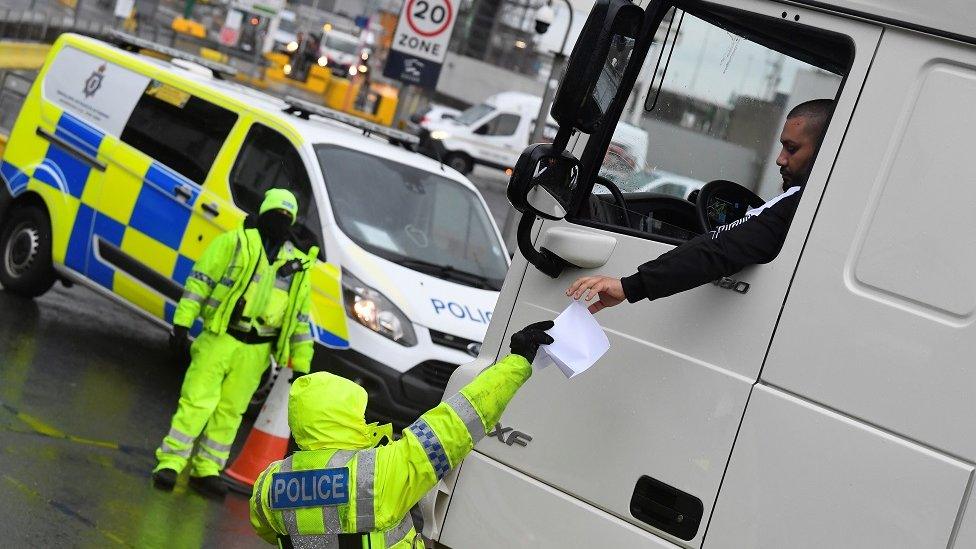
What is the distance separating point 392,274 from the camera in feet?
28.6

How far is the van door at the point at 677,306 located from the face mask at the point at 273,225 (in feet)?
10.9

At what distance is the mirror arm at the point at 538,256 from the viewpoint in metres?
4.28

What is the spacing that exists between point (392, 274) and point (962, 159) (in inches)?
213

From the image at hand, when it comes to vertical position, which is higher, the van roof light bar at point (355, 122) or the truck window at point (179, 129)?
the van roof light bar at point (355, 122)

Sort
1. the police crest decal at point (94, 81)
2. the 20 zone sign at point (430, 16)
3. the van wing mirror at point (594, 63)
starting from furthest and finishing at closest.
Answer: the 20 zone sign at point (430, 16)
the police crest decal at point (94, 81)
the van wing mirror at point (594, 63)

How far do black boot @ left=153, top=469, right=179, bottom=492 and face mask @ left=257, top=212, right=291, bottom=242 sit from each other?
1.32 metres

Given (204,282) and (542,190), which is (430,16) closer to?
(204,282)

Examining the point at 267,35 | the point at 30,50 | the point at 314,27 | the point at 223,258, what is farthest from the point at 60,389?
the point at 314,27

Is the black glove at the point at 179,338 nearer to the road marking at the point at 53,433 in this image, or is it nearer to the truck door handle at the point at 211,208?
the road marking at the point at 53,433

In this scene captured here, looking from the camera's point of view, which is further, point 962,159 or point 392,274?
point 392,274

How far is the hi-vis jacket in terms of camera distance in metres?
7.48

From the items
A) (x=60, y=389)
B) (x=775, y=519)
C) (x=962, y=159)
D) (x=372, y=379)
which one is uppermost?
(x=962, y=159)

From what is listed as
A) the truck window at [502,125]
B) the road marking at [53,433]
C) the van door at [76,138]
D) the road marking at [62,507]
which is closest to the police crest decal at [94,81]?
the van door at [76,138]

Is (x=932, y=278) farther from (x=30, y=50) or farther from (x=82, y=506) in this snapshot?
(x=30, y=50)
